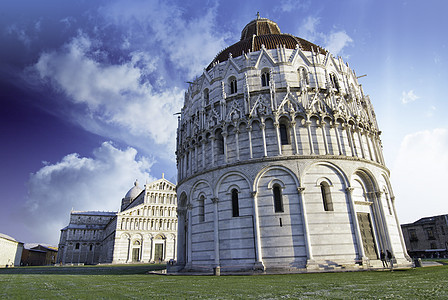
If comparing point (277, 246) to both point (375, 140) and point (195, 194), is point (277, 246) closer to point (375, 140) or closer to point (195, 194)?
point (195, 194)

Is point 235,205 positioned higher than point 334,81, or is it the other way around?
point 334,81

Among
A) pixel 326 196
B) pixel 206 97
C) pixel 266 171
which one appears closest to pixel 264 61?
pixel 206 97

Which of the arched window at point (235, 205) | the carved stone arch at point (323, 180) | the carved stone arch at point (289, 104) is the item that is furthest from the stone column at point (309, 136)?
the arched window at point (235, 205)

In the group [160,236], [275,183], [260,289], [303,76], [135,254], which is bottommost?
[260,289]

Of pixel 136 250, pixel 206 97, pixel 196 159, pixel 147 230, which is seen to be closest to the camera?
pixel 196 159

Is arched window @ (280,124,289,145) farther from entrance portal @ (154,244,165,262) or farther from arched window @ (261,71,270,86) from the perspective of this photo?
entrance portal @ (154,244,165,262)

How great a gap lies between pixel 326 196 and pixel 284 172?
3387mm

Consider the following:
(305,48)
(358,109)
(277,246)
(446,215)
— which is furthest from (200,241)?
(446,215)

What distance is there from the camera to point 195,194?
79.8 ft

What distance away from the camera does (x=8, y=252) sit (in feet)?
181

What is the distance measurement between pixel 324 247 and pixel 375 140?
12.4 m

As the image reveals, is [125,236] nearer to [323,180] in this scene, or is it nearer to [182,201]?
[182,201]

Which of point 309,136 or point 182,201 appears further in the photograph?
point 182,201

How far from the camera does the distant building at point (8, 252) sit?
51.2 m
